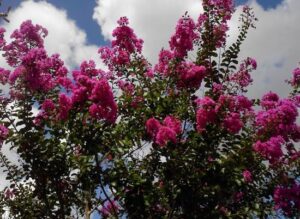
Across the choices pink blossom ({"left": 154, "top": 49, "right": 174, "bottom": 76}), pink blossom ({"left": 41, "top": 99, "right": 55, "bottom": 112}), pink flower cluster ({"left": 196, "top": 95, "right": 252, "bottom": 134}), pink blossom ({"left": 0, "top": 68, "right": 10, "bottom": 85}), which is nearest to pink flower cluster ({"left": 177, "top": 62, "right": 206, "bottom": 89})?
pink blossom ({"left": 154, "top": 49, "right": 174, "bottom": 76})

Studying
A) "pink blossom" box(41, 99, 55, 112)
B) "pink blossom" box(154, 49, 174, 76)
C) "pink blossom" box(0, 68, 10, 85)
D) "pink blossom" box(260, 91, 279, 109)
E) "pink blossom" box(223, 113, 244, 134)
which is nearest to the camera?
"pink blossom" box(223, 113, 244, 134)

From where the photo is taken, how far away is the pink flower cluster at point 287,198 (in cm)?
534

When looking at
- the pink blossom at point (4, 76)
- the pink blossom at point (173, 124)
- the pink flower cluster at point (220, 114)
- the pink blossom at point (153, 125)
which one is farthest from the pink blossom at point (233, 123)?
the pink blossom at point (4, 76)

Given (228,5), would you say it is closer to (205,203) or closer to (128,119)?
(128,119)

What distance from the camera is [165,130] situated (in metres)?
4.61

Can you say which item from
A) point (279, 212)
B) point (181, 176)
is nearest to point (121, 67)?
point (181, 176)

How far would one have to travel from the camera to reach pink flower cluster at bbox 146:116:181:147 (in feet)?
15.1

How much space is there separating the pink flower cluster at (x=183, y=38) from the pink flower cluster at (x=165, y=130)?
110cm

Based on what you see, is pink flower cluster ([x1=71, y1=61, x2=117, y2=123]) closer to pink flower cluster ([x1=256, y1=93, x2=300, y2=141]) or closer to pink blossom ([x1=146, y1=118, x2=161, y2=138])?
pink blossom ([x1=146, y1=118, x2=161, y2=138])

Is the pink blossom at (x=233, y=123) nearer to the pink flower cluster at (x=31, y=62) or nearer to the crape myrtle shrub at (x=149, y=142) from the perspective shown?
the crape myrtle shrub at (x=149, y=142)

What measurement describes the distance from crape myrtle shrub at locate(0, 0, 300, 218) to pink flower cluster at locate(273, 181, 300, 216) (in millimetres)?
14

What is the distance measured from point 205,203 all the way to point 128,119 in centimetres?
149

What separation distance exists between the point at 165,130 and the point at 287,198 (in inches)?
75.3

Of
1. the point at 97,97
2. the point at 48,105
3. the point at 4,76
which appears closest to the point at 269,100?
the point at 97,97
